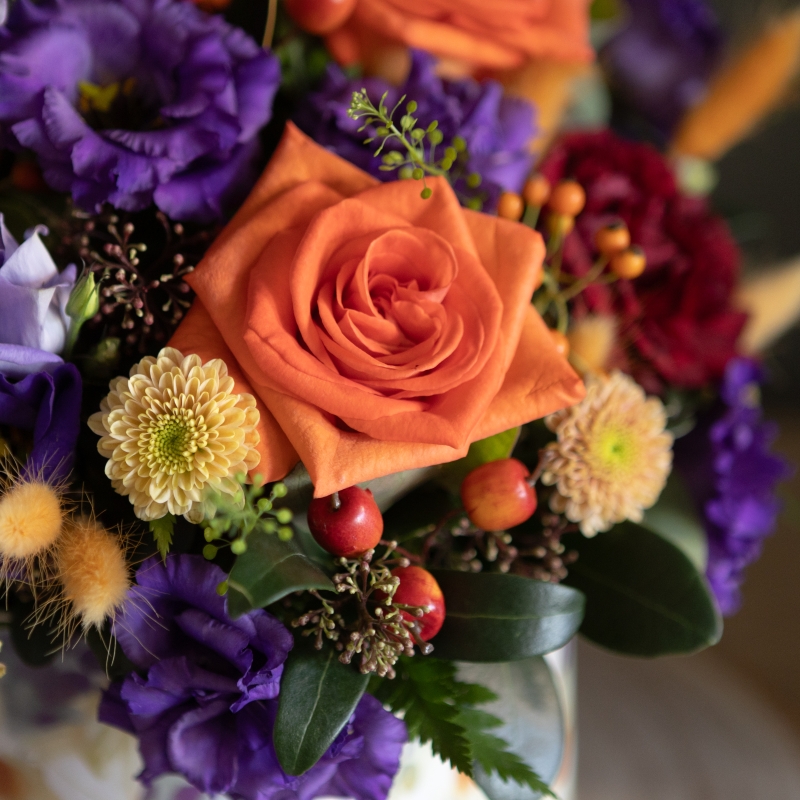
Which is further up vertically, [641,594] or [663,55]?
[663,55]

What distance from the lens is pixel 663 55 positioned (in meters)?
0.74

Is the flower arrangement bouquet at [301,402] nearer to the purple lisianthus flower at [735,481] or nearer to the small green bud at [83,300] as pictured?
the small green bud at [83,300]

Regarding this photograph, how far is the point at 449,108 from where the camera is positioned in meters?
0.49

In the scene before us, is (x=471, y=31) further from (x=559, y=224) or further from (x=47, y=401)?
(x=47, y=401)

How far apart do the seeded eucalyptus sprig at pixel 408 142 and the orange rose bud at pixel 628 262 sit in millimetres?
121

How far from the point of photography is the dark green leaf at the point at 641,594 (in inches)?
18.2

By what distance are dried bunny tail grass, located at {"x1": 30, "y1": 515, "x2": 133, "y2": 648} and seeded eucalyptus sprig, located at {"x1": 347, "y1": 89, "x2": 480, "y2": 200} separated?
23 centimetres

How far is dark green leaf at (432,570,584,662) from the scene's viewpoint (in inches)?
15.5

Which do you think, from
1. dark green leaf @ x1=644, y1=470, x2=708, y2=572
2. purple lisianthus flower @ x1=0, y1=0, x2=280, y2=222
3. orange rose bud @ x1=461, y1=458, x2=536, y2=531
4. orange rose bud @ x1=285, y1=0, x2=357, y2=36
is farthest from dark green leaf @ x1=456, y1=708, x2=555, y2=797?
orange rose bud @ x1=285, y1=0, x2=357, y2=36

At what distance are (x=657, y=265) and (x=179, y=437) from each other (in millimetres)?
411

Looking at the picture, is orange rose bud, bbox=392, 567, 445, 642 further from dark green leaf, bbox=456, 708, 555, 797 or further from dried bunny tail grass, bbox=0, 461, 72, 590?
dried bunny tail grass, bbox=0, 461, 72, 590

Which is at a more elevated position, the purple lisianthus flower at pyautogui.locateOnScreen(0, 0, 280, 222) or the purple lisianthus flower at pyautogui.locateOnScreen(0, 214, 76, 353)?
the purple lisianthus flower at pyautogui.locateOnScreen(0, 0, 280, 222)

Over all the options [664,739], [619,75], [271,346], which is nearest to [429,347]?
[271,346]

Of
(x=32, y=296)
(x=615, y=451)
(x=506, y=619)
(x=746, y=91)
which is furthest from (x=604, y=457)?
(x=746, y=91)
